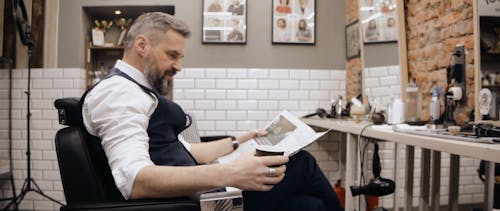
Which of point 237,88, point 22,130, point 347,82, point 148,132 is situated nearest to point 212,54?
point 237,88

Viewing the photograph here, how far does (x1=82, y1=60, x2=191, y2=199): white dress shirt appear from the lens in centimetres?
106

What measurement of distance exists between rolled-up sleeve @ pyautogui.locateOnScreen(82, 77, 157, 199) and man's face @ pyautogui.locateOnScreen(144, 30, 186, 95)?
0.70 ft

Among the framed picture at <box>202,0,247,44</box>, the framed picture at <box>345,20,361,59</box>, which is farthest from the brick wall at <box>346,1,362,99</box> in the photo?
the framed picture at <box>202,0,247,44</box>

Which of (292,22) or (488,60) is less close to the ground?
(292,22)

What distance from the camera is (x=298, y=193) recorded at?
148 cm

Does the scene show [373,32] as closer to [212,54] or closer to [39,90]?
[212,54]

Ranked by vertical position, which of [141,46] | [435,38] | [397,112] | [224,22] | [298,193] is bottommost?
[298,193]

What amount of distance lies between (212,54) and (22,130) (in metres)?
1.99

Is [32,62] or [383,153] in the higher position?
[32,62]

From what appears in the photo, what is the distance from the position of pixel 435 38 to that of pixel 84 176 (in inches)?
75.3

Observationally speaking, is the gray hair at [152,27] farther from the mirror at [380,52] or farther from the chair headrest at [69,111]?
the mirror at [380,52]

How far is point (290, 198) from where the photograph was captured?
143cm

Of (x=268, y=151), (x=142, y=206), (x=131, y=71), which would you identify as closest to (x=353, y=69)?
(x=131, y=71)

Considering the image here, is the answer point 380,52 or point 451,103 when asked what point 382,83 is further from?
point 451,103
